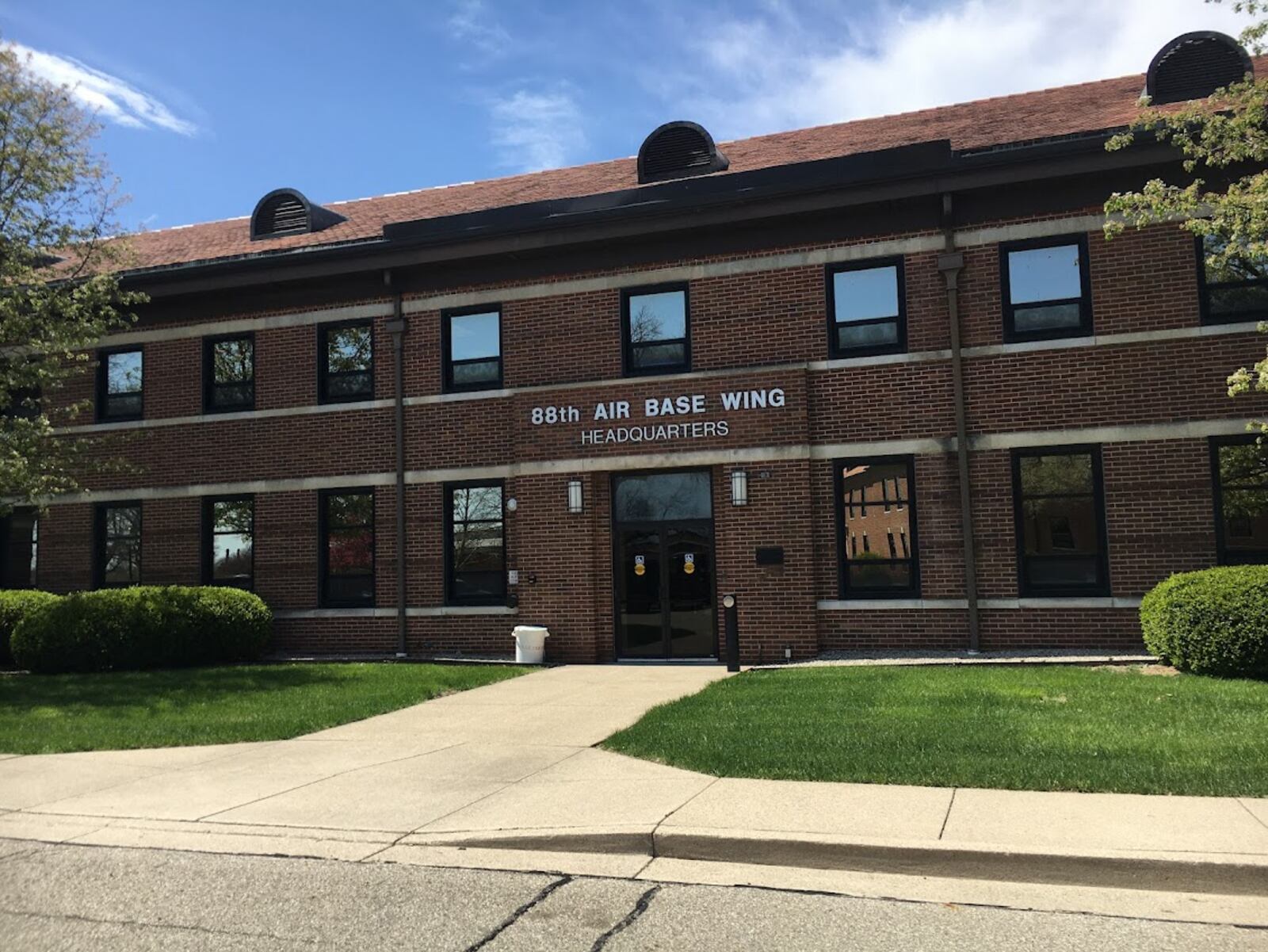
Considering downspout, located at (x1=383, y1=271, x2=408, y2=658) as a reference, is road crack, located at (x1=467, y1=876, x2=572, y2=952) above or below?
below

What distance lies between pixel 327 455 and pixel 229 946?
43.7 feet

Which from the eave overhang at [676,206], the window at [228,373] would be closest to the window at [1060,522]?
the eave overhang at [676,206]

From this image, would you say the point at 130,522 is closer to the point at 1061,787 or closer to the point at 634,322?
the point at 634,322

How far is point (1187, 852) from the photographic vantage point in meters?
4.84

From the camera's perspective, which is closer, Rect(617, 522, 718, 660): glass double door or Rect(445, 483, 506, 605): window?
Rect(617, 522, 718, 660): glass double door

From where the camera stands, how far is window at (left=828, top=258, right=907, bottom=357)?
14.4m

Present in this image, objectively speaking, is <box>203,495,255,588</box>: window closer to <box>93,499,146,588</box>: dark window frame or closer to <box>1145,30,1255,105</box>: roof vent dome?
<box>93,499,146,588</box>: dark window frame

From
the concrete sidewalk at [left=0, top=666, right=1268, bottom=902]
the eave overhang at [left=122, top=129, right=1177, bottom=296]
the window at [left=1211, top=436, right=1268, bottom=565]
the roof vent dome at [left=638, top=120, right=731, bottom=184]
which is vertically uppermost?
the roof vent dome at [left=638, top=120, right=731, bottom=184]

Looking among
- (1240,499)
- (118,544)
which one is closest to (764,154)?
(1240,499)

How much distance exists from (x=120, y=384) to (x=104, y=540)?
2912 millimetres

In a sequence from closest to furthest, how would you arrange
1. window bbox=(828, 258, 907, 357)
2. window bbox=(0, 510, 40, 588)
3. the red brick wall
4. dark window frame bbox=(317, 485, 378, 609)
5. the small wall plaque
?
the red brick wall → the small wall plaque → window bbox=(828, 258, 907, 357) → dark window frame bbox=(317, 485, 378, 609) → window bbox=(0, 510, 40, 588)

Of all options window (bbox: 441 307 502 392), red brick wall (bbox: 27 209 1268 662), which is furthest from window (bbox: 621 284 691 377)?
window (bbox: 441 307 502 392)

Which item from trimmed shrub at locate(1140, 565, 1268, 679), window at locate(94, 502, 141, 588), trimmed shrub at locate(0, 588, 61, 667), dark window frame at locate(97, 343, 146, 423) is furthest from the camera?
dark window frame at locate(97, 343, 146, 423)

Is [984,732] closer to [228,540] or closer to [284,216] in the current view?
[228,540]
